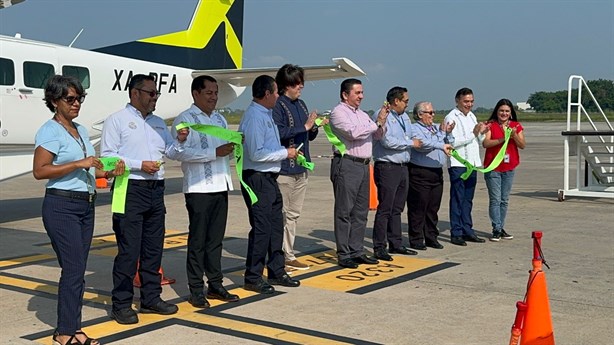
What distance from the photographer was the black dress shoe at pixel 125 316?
549 cm

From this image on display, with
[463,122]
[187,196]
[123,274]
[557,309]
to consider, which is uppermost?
[463,122]

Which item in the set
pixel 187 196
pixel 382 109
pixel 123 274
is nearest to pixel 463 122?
pixel 382 109

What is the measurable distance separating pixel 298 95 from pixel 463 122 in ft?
9.40

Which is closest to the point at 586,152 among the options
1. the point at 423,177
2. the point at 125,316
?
the point at 423,177

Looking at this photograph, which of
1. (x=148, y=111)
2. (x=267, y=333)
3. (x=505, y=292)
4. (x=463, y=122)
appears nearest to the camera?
(x=267, y=333)

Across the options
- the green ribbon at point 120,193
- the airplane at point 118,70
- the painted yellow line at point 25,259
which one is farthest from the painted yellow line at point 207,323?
the airplane at point 118,70

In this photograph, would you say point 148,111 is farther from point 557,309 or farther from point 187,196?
point 557,309

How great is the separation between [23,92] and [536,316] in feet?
34.1

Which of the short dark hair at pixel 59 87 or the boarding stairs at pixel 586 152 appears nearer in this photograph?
the short dark hair at pixel 59 87

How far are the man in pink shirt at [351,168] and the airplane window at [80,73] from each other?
764 centimetres

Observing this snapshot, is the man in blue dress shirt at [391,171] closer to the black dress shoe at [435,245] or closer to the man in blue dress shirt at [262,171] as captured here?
the black dress shoe at [435,245]

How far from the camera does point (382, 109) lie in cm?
774

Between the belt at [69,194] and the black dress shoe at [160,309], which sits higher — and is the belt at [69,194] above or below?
above

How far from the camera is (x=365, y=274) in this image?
23.9 feet
